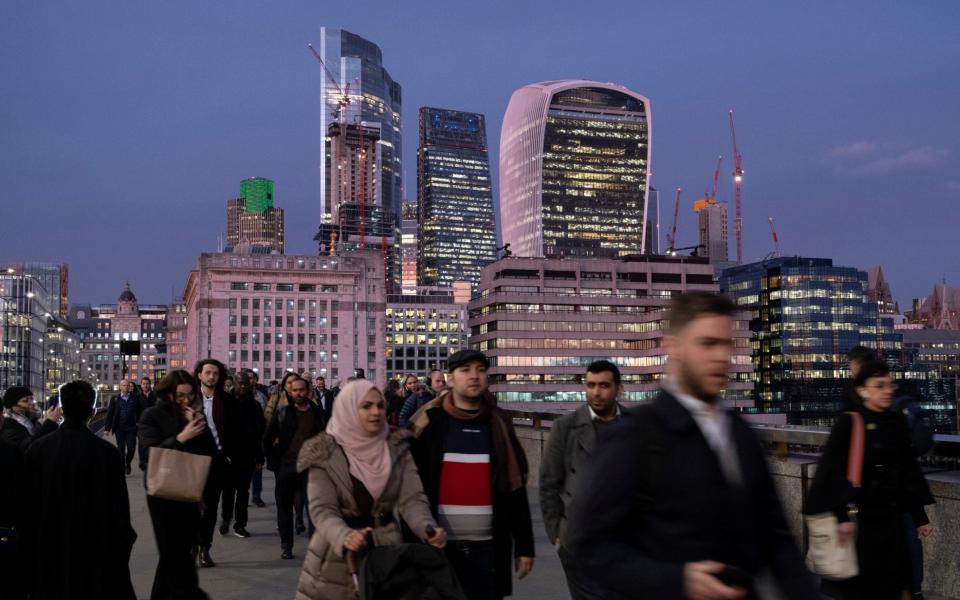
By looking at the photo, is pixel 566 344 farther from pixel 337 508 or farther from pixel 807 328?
pixel 337 508

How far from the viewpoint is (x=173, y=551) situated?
758 centimetres

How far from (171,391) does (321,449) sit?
12.2 feet

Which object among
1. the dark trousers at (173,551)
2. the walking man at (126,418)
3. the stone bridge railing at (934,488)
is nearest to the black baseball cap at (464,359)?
the stone bridge railing at (934,488)

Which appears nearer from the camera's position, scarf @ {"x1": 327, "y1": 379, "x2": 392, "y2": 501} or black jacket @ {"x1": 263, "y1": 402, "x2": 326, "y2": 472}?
scarf @ {"x1": 327, "y1": 379, "x2": 392, "y2": 501}

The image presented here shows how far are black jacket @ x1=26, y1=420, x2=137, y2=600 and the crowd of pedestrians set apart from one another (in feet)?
0.04

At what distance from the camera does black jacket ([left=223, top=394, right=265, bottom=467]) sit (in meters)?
10.6

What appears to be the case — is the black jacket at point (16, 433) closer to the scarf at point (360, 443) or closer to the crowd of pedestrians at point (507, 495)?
the crowd of pedestrians at point (507, 495)

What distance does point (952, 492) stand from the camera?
787cm

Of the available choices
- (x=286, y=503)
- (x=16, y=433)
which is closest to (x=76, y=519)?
(x=16, y=433)

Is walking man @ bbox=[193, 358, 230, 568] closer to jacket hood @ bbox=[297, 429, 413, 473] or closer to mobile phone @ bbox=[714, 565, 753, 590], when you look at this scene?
jacket hood @ bbox=[297, 429, 413, 473]

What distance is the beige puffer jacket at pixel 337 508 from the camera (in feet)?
15.9

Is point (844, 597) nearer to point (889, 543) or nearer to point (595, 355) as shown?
point (889, 543)

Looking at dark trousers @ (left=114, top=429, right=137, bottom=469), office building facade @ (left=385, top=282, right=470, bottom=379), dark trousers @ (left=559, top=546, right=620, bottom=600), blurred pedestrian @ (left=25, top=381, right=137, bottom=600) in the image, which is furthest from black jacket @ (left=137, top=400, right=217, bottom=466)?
office building facade @ (left=385, top=282, right=470, bottom=379)

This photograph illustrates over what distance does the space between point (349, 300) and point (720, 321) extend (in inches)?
6439
